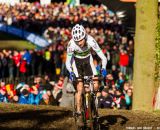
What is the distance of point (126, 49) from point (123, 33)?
9467 millimetres

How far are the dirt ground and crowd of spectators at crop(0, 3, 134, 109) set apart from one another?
1.09m

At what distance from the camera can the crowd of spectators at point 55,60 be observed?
17.1 meters

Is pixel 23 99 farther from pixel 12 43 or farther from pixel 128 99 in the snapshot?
pixel 12 43

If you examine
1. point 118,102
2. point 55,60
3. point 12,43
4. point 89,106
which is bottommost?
point 118,102

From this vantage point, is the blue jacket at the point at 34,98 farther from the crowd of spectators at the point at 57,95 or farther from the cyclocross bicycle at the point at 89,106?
the cyclocross bicycle at the point at 89,106

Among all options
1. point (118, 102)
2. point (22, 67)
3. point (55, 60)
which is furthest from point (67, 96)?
point (55, 60)

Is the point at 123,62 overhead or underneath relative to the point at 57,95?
overhead

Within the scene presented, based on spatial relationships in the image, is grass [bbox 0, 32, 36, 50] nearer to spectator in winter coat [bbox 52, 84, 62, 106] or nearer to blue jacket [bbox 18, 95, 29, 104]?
spectator in winter coat [bbox 52, 84, 62, 106]

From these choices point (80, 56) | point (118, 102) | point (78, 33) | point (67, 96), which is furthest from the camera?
point (118, 102)

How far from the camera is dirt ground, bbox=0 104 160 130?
1124cm

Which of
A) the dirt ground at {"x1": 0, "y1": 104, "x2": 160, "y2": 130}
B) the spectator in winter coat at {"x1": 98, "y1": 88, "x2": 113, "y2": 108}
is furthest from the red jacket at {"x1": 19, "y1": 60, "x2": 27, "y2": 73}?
the dirt ground at {"x1": 0, "y1": 104, "x2": 160, "y2": 130}

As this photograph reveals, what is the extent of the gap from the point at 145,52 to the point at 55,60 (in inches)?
457

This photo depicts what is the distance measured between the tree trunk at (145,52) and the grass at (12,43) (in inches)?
843

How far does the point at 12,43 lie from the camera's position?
37.6 meters
